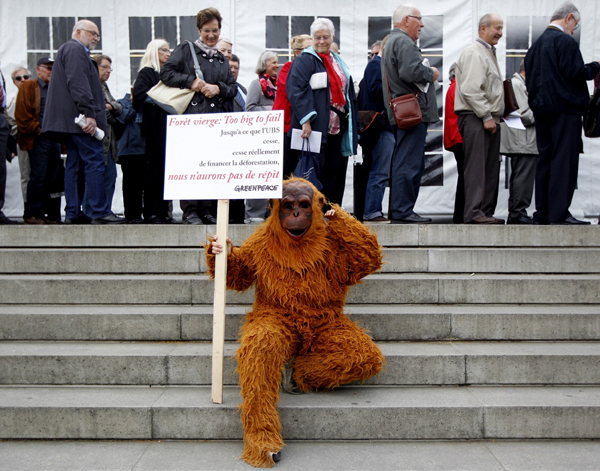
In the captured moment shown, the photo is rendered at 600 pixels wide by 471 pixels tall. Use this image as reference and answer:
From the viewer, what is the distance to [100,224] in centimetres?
555

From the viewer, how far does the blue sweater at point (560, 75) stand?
19.0 ft

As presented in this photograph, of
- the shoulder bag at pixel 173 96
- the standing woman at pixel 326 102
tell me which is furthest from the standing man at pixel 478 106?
the shoulder bag at pixel 173 96

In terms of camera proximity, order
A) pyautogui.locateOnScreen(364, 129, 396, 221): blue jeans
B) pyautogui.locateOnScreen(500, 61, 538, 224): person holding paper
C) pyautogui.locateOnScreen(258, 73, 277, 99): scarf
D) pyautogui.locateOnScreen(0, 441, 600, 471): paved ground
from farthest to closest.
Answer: pyautogui.locateOnScreen(500, 61, 538, 224): person holding paper
pyautogui.locateOnScreen(258, 73, 277, 99): scarf
pyautogui.locateOnScreen(364, 129, 396, 221): blue jeans
pyautogui.locateOnScreen(0, 441, 600, 471): paved ground

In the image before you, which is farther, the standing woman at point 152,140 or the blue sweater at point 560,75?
the standing woman at point 152,140

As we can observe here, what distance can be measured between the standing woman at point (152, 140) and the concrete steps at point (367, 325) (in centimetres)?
214

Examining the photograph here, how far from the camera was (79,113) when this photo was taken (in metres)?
5.87

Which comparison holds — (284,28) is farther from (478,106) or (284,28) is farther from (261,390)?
(261,390)

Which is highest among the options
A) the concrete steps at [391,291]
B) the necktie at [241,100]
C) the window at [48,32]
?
the window at [48,32]

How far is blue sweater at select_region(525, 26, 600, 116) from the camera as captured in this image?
19.0 ft

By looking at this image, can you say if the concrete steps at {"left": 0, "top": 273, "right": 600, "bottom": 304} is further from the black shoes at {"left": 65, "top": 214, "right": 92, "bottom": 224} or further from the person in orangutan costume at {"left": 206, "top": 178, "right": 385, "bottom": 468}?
the black shoes at {"left": 65, "top": 214, "right": 92, "bottom": 224}

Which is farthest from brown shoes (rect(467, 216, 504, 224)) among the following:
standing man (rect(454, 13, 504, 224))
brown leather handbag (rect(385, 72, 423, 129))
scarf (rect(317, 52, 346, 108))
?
scarf (rect(317, 52, 346, 108))

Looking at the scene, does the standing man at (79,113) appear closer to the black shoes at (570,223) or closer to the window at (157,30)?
the window at (157,30)

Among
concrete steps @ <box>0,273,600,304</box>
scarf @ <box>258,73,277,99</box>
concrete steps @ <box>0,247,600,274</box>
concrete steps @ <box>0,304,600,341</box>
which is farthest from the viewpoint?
scarf @ <box>258,73,277,99</box>

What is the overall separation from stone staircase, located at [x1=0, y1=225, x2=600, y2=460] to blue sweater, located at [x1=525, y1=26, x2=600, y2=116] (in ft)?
4.20
